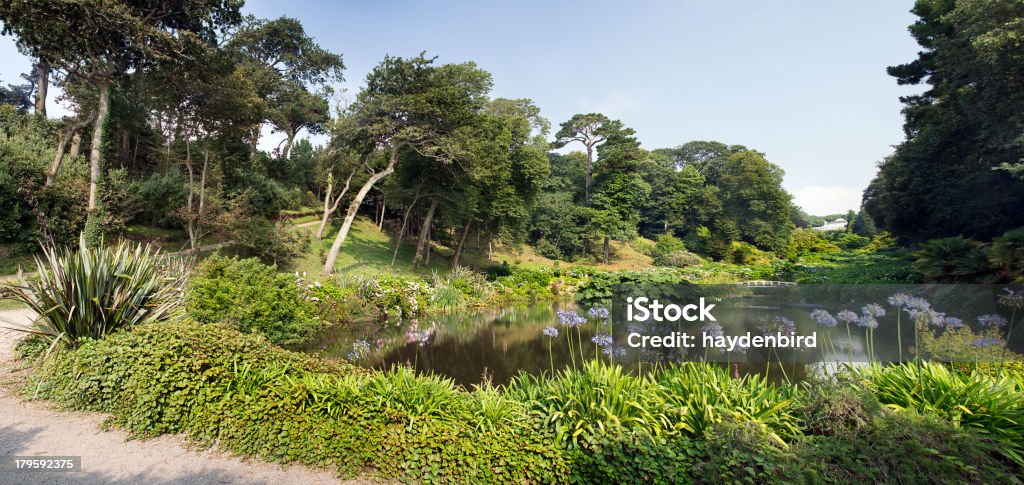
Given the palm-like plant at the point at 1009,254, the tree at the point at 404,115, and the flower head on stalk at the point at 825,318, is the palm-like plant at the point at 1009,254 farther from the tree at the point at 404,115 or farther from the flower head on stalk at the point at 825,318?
the tree at the point at 404,115

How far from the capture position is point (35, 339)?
5.82m

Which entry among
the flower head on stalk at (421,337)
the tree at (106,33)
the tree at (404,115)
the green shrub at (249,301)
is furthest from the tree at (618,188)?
the green shrub at (249,301)

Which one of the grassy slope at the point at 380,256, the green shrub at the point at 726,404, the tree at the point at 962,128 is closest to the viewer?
the green shrub at the point at 726,404

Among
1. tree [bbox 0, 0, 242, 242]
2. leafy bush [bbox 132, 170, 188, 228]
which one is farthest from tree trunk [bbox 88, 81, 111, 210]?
leafy bush [bbox 132, 170, 188, 228]

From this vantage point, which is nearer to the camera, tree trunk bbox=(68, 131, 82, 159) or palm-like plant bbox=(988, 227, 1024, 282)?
palm-like plant bbox=(988, 227, 1024, 282)

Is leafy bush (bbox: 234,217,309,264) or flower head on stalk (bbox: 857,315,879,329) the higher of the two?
leafy bush (bbox: 234,217,309,264)

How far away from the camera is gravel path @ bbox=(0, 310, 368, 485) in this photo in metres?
3.08

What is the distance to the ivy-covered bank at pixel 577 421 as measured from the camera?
2600 mm

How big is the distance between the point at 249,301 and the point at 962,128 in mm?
21713

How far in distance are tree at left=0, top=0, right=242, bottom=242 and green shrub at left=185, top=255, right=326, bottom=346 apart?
9.59 meters

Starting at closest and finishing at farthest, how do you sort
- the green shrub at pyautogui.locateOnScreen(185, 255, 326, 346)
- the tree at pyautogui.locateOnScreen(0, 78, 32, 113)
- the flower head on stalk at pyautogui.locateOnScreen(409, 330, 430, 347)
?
1. the flower head on stalk at pyautogui.locateOnScreen(409, 330, 430, 347)
2. the green shrub at pyautogui.locateOnScreen(185, 255, 326, 346)
3. the tree at pyautogui.locateOnScreen(0, 78, 32, 113)

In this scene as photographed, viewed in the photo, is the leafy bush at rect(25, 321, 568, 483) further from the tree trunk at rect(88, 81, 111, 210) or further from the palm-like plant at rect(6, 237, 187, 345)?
the tree trunk at rect(88, 81, 111, 210)

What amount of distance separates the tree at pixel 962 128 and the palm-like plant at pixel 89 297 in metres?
17.5

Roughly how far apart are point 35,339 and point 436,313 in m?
9.49
